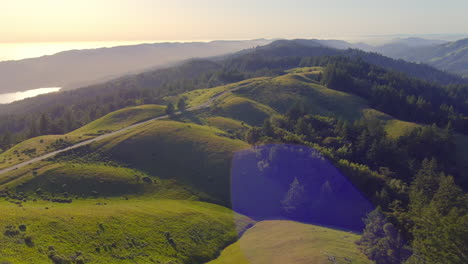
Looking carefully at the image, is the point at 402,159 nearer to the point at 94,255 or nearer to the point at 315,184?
the point at 315,184

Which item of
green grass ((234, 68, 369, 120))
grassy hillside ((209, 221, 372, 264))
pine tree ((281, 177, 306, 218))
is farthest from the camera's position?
green grass ((234, 68, 369, 120))

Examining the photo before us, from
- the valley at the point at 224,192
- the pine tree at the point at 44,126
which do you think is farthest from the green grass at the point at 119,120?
the pine tree at the point at 44,126

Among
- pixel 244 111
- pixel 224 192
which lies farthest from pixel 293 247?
pixel 244 111

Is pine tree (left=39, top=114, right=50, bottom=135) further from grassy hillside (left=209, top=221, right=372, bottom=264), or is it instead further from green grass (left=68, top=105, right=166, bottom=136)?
grassy hillside (left=209, top=221, right=372, bottom=264)

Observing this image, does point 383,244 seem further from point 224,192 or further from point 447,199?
point 224,192

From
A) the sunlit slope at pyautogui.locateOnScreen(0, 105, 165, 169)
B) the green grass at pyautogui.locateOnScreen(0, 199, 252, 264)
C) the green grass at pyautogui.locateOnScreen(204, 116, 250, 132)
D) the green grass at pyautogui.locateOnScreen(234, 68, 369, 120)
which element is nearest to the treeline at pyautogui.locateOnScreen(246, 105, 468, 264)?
the green grass at pyautogui.locateOnScreen(204, 116, 250, 132)

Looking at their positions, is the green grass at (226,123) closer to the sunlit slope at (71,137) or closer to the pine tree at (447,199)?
the sunlit slope at (71,137)

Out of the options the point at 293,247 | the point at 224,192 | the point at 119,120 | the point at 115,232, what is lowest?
the point at 224,192
